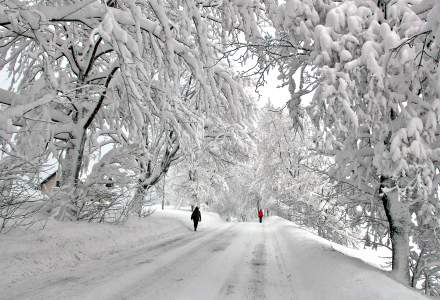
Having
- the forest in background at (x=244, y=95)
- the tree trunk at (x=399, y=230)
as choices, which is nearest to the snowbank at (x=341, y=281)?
the tree trunk at (x=399, y=230)

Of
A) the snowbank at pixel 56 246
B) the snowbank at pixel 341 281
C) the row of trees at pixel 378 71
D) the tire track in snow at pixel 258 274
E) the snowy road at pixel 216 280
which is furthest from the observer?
the snowbank at pixel 56 246

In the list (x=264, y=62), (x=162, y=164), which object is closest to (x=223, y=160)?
(x=162, y=164)

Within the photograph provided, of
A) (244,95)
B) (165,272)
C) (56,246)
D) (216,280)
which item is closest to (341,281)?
(216,280)

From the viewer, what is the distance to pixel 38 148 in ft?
25.3

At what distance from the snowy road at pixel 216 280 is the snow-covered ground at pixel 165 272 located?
0.01 metres

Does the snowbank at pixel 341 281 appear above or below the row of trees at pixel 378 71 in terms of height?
below

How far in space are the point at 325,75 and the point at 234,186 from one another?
45.8 metres

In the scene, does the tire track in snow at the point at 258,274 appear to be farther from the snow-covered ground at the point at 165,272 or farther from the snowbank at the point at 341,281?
the snowbank at the point at 341,281

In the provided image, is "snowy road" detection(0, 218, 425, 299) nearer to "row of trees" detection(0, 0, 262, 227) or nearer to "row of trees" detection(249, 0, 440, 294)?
"row of trees" detection(249, 0, 440, 294)

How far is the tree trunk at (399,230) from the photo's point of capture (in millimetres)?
6652

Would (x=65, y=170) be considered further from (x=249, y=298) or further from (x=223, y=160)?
(x=223, y=160)

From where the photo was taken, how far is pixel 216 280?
643cm

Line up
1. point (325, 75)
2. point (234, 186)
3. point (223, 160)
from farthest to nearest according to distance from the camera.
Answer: point (234, 186) < point (223, 160) < point (325, 75)

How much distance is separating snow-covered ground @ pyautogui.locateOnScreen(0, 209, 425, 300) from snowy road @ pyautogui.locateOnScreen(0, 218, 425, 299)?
0.04ft
